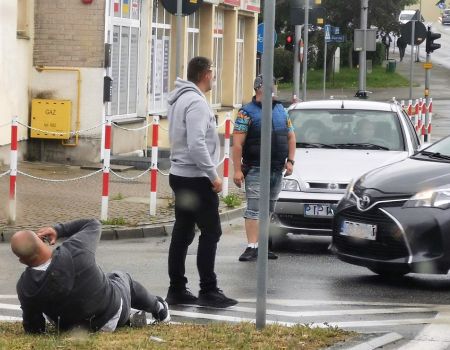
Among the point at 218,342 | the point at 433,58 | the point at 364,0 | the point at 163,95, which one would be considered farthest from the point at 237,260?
the point at 433,58

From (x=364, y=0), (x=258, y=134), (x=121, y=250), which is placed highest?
(x=364, y=0)

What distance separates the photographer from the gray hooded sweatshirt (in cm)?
996

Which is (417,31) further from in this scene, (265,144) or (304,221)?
(265,144)

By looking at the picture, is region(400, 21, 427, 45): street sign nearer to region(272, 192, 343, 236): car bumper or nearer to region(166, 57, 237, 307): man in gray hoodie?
region(272, 192, 343, 236): car bumper

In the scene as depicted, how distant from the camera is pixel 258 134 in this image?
12430 mm

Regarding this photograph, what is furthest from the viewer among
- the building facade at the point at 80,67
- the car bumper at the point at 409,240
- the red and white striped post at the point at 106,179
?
the building facade at the point at 80,67

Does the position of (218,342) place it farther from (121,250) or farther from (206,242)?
(121,250)

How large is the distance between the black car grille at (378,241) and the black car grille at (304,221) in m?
2.02

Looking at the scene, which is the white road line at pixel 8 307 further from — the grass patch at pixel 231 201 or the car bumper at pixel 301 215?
the grass patch at pixel 231 201

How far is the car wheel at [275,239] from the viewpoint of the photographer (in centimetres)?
1366

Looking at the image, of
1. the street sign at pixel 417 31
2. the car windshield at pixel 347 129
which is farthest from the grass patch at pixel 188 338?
the street sign at pixel 417 31

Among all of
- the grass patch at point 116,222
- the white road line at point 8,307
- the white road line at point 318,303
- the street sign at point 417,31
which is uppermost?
the street sign at point 417,31

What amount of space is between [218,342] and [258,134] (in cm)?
470

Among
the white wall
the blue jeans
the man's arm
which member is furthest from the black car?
the white wall
